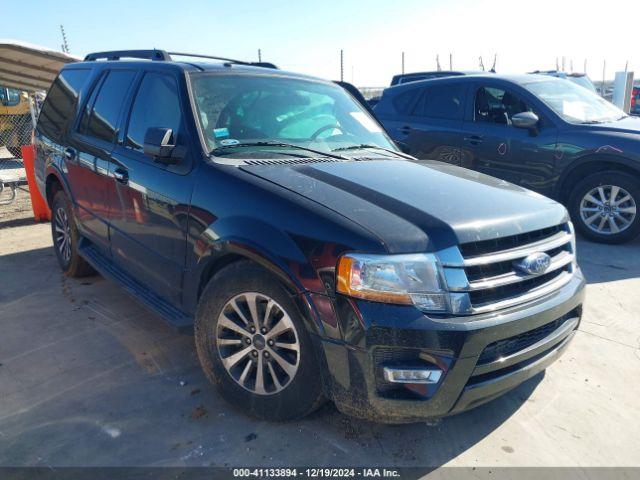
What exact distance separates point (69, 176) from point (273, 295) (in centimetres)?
294

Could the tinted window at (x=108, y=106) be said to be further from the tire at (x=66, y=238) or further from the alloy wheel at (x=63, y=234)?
the alloy wheel at (x=63, y=234)

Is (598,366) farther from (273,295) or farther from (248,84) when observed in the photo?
(248,84)

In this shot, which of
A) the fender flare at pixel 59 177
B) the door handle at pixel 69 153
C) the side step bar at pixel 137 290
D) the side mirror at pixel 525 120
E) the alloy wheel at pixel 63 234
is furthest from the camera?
the side mirror at pixel 525 120

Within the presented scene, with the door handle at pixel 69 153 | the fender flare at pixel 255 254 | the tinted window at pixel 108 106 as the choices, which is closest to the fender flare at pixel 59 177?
the door handle at pixel 69 153

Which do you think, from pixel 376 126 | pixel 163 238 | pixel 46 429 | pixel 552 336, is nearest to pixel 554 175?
pixel 376 126

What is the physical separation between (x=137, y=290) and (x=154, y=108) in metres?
1.25

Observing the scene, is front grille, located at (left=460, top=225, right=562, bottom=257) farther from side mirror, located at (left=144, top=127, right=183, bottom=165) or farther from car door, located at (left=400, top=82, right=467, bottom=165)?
car door, located at (left=400, top=82, right=467, bottom=165)

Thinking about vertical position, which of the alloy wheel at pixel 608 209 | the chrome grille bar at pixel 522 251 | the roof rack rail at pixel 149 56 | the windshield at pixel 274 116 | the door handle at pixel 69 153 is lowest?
the alloy wheel at pixel 608 209

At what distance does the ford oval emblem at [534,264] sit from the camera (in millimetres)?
2473

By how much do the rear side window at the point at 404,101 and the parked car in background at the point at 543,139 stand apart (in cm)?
7

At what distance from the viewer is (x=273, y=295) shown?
2475 mm

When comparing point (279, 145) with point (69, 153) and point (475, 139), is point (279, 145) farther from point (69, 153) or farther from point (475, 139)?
point (475, 139)

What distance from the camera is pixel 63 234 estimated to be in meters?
4.98

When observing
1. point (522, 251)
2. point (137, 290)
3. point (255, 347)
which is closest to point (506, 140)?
point (522, 251)
